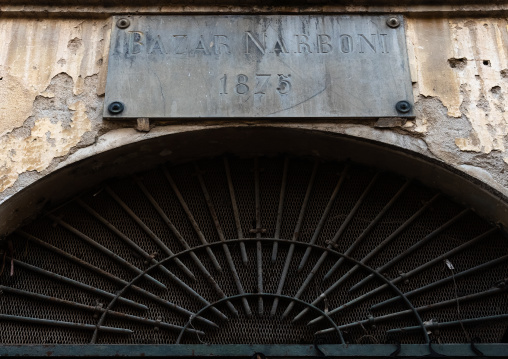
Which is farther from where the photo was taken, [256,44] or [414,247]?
[256,44]

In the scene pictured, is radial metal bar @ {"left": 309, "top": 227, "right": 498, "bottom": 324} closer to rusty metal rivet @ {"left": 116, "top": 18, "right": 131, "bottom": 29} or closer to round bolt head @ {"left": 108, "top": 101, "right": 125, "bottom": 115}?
round bolt head @ {"left": 108, "top": 101, "right": 125, "bottom": 115}

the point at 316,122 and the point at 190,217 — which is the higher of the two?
the point at 316,122

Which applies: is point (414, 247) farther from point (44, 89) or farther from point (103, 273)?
point (44, 89)

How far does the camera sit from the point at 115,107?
14.4ft

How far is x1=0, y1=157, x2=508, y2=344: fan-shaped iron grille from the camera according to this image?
13.7 ft

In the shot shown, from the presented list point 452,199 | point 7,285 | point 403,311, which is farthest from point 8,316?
point 452,199

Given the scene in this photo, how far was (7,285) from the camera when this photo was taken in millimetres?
4262

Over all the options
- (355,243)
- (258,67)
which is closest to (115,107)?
(258,67)

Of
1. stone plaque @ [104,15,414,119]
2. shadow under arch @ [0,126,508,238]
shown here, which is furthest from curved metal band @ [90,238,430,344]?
stone plaque @ [104,15,414,119]

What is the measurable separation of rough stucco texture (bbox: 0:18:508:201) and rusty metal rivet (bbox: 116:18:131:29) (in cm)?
9

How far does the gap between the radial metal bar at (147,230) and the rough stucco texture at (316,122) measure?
373mm

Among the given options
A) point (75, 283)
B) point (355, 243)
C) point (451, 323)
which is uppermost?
point (355, 243)

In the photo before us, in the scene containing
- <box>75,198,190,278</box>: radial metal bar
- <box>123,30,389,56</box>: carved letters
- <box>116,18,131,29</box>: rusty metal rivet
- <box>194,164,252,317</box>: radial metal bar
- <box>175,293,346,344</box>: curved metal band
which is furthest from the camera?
<box>116,18,131,29</box>: rusty metal rivet

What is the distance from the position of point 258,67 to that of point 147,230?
1.19 metres
